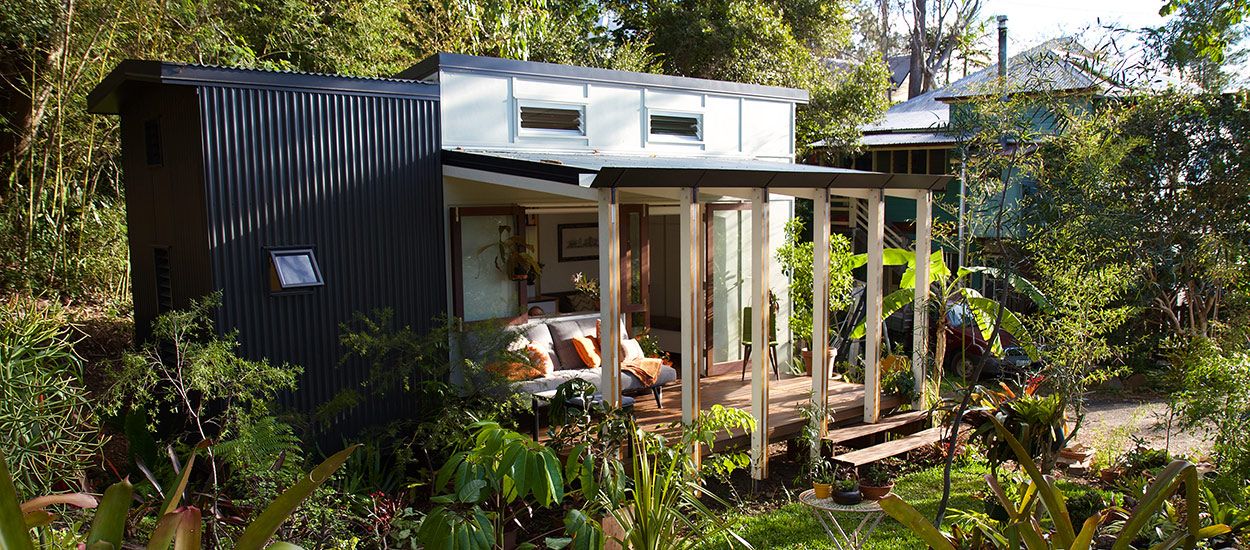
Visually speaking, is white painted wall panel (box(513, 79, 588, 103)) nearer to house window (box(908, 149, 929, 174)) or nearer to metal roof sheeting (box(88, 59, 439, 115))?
metal roof sheeting (box(88, 59, 439, 115))

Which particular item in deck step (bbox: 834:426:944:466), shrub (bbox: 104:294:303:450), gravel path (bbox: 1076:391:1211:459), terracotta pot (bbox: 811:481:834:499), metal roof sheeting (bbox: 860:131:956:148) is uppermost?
metal roof sheeting (bbox: 860:131:956:148)

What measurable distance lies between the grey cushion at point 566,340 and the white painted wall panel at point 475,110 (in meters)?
1.96

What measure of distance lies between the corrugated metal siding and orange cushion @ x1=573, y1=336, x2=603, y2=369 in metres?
1.43

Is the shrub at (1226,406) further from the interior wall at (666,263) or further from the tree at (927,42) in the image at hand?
the tree at (927,42)

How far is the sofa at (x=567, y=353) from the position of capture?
8445mm

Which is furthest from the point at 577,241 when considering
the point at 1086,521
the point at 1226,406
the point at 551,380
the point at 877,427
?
the point at 1086,521

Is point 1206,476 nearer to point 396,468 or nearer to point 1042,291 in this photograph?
point 1042,291

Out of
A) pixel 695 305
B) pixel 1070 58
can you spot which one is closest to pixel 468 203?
pixel 695 305

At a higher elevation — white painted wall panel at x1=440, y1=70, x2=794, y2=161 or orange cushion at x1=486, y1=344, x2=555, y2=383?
white painted wall panel at x1=440, y1=70, x2=794, y2=161

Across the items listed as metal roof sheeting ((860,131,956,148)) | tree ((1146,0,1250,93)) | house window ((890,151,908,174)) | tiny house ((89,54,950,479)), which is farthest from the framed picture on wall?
house window ((890,151,908,174))

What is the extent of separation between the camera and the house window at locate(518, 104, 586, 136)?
8.81 meters

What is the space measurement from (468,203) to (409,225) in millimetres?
669

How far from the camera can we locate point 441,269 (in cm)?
827

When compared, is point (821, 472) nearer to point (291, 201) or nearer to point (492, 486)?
point (492, 486)
